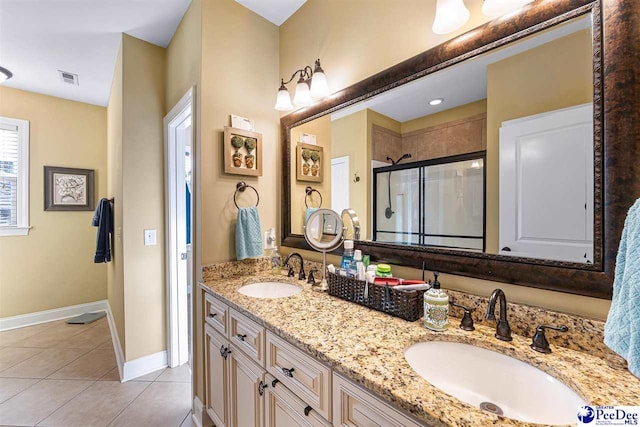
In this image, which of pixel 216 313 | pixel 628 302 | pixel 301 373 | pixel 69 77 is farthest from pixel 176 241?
pixel 628 302

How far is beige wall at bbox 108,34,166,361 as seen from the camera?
217cm

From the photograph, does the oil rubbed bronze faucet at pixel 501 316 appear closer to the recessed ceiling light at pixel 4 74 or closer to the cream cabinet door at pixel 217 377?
the cream cabinet door at pixel 217 377

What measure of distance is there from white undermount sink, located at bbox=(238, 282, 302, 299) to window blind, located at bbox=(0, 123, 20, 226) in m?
3.39

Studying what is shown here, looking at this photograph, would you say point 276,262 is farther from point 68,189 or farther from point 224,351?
point 68,189

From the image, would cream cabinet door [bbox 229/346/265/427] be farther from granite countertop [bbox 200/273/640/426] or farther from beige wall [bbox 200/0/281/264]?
beige wall [bbox 200/0/281/264]

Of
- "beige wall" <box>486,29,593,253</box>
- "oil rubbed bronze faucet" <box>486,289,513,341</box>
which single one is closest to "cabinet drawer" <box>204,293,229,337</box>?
"oil rubbed bronze faucet" <box>486,289,513,341</box>

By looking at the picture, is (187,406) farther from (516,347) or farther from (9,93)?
(9,93)

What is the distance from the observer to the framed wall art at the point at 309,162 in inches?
68.8

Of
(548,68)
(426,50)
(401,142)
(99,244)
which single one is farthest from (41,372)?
(548,68)

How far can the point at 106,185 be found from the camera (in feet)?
11.8

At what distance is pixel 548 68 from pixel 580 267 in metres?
0.63

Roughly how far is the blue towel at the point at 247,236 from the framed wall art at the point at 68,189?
3.01 metres

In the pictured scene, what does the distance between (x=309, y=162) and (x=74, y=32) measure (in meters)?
2.10

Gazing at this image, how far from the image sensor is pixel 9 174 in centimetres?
308
